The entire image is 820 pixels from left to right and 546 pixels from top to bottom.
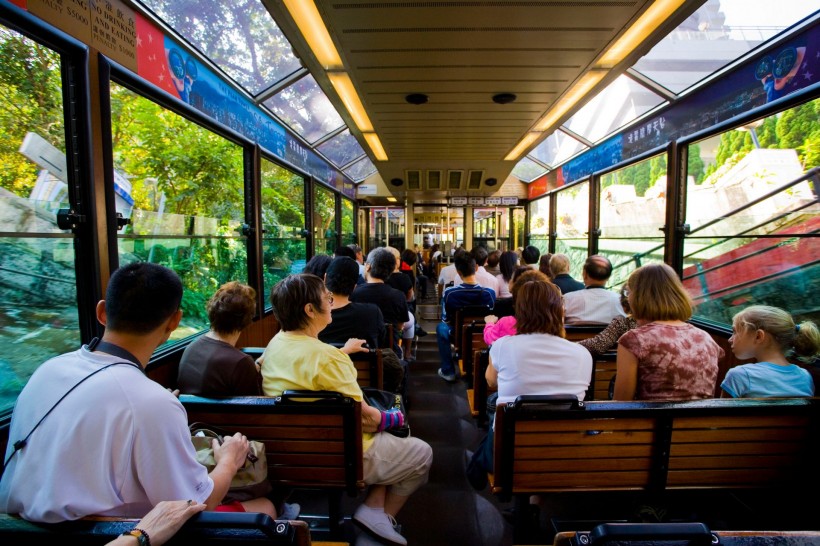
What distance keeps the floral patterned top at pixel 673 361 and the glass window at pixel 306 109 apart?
420 centimetres

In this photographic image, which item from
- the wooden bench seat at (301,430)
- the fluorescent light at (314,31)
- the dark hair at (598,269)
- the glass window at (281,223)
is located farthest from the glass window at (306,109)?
the wooden bench seat at (301,430)

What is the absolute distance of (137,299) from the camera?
113cm

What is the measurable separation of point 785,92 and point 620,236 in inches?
128

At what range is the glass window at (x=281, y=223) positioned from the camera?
4.75m

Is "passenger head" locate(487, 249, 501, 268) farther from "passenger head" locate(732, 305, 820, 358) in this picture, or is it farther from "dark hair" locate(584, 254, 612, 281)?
"passenger head" locate(732, 305, 820, 358)

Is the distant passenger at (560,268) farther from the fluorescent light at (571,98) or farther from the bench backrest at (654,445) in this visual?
the bench backrest at (654,445)

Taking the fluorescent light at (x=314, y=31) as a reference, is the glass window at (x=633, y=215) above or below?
below

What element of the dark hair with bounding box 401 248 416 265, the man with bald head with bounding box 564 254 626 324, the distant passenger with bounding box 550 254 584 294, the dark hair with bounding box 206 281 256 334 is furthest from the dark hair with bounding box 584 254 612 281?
the dark hair with bounding box 401 248 416 265

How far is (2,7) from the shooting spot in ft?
5.40

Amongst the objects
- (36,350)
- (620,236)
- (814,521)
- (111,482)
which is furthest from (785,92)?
(36,350)

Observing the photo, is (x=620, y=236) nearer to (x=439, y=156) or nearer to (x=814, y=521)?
(x=439, y=156)

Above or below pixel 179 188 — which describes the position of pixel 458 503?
below

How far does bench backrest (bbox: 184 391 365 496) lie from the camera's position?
1.75 m

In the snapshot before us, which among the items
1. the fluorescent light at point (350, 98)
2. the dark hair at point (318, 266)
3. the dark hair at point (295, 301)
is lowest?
the dark hair at point (295, 301)
